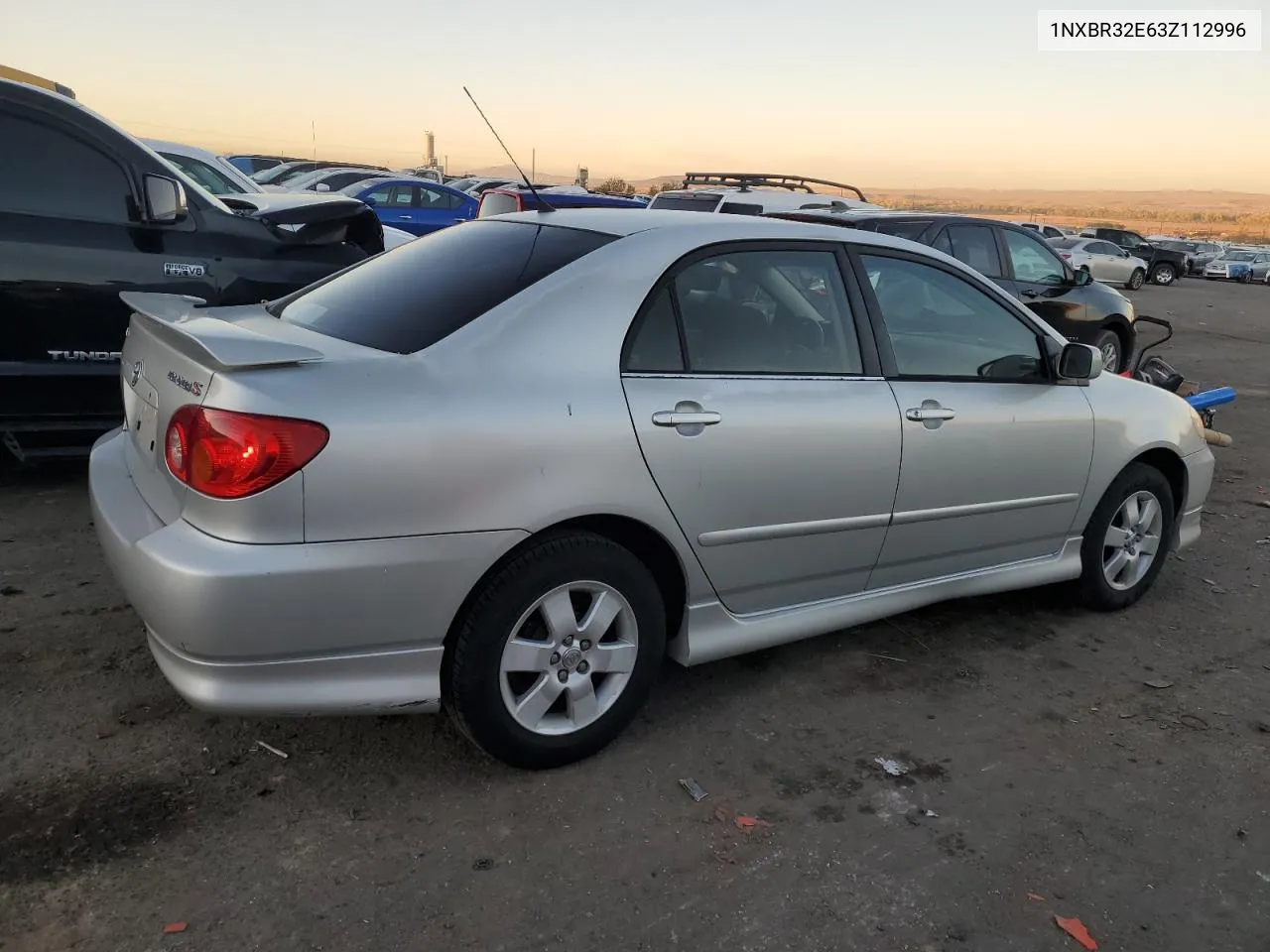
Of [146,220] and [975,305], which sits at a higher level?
[146,220]

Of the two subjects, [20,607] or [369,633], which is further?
[20,607]

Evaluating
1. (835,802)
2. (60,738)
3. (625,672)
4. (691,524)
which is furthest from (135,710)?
(835,802)

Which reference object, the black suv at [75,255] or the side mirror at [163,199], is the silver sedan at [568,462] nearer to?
the black suv at [75,255]

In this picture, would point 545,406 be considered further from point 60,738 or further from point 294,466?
point 60,738

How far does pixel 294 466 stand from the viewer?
7.77 feet

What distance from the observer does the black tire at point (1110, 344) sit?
386 inches

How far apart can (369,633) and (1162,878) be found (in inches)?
85.2

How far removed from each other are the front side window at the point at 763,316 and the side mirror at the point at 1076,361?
3.43 ft

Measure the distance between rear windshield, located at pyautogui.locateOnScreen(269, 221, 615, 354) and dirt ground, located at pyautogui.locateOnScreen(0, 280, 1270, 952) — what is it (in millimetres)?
1236

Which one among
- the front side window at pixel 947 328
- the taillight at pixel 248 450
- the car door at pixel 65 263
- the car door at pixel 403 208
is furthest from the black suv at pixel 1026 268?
the car door at pixel 403 208

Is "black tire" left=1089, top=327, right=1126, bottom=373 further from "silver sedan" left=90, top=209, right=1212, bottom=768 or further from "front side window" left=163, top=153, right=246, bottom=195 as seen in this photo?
"front side window" left=163, top=153, right=246, bottom=195

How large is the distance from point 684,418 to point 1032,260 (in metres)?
7.51

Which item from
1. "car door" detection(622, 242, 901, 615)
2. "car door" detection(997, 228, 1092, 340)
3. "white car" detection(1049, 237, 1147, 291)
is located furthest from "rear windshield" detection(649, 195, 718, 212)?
"white car" detection(1049, 237, 1147, 291)

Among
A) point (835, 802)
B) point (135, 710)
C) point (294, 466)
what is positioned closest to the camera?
point (294, 466)
